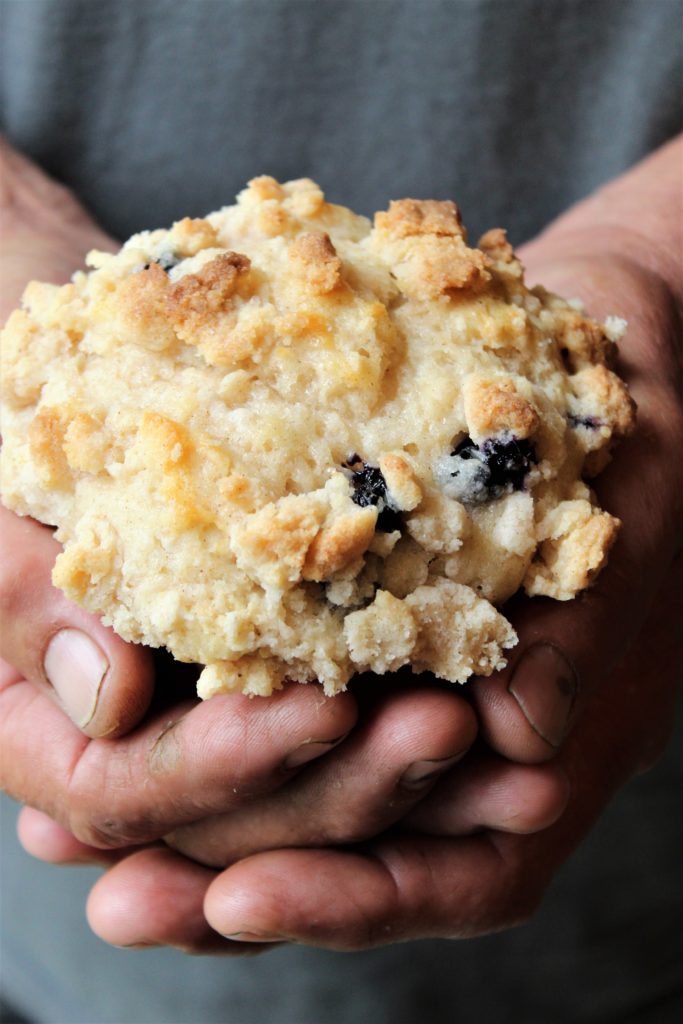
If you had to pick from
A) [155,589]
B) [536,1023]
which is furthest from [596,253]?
[536,1023]

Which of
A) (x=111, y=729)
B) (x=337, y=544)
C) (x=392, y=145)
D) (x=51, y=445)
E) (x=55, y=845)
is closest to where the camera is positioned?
(x=337, y=544)

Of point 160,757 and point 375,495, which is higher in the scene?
point 375,495

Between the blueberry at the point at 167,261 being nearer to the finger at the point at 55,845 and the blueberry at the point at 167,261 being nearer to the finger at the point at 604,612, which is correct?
the finger at the point at 604,612

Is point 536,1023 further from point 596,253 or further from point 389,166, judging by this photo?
point 389,166

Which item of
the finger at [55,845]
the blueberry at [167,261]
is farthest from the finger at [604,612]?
the finger at [55,845]

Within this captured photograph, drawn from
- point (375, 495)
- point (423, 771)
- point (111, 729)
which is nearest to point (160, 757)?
point (111, 729)

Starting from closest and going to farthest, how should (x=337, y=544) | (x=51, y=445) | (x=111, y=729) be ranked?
1. (x=337, y=544)
2. (x=51, y=445)
3. (x=111, y=729)

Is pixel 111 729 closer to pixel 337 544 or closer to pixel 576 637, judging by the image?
pixel 337 544

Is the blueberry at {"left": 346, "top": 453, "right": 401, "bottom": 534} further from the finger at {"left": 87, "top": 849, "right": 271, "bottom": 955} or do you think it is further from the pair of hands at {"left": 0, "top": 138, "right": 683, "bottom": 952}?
the finger at {"left": 87, "top": 849, "right": 271, "bottom": 955}
